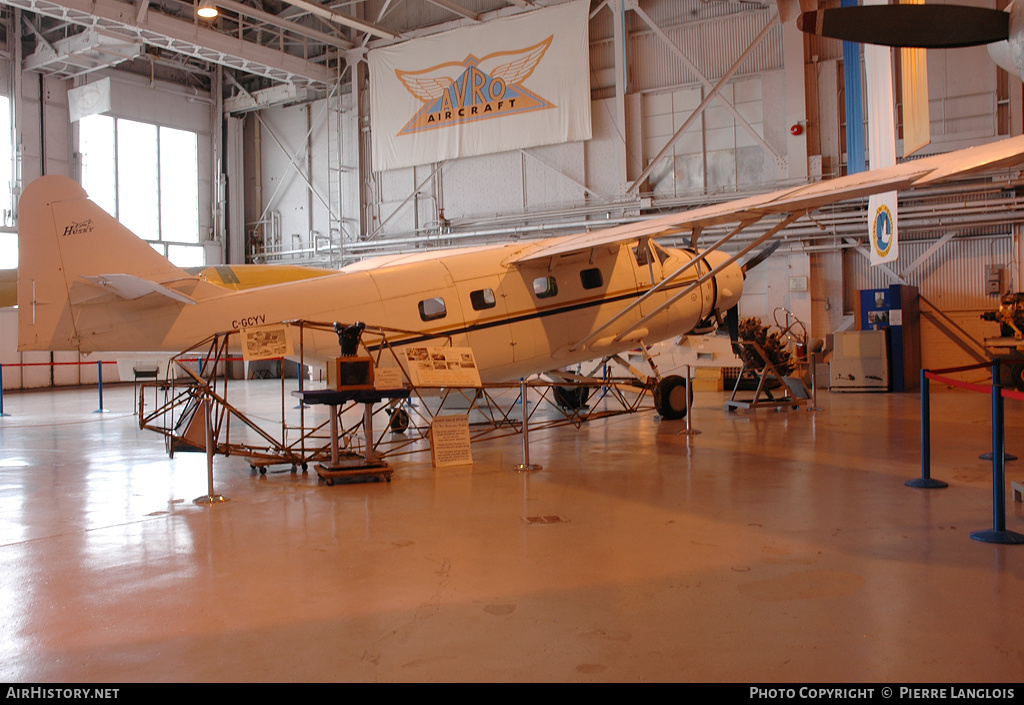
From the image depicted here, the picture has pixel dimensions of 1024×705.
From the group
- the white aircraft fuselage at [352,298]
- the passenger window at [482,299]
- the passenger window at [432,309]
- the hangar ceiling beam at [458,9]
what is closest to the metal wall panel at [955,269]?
the white aircraft fuselage at [352,298]

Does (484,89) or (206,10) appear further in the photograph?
(484,89)

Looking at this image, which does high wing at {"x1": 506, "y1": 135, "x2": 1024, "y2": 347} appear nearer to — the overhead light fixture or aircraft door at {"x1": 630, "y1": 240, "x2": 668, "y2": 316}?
aircraft door at {"x1": 630, "y1": 240, "x2": 668, "y2": 316}

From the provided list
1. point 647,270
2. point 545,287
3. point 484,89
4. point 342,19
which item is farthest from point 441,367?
point 342,19

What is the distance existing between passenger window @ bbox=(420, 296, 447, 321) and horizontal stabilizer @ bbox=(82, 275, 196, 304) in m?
2.76

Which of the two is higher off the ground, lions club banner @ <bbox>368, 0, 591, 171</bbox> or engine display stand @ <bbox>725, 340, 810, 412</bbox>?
lions club banner @ <bbox>368, 0, 591, 171</bbox>

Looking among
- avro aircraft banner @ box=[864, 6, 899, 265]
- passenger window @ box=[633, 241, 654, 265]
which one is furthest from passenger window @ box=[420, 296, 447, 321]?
avro aircraft banner @ box=[864, 6, 899, 265]

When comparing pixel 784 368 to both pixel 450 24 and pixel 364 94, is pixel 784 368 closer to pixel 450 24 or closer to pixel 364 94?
pixel 450 24

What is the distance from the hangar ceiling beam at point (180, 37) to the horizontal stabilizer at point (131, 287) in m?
15.5

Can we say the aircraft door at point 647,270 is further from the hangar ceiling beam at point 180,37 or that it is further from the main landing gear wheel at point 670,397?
the hangar ceiling beam at point 180,37

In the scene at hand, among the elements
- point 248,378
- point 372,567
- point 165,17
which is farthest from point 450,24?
point 372,567

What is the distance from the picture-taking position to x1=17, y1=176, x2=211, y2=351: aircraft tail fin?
9227 millimetres

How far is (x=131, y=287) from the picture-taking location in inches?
358

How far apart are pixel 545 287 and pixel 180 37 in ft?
58.8

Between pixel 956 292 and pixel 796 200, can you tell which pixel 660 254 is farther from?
pixel 956 292
